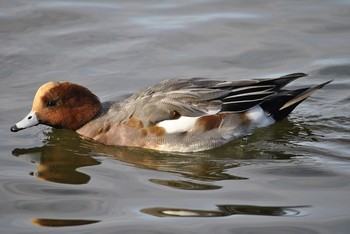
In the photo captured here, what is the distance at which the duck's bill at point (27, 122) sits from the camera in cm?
728

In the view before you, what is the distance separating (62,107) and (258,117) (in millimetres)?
1815

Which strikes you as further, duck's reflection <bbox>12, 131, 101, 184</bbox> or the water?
duck's reflection <bbox>12, 131, 101, 184</bbox>

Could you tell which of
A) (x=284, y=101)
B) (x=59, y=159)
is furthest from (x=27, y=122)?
(x=284, y=101)

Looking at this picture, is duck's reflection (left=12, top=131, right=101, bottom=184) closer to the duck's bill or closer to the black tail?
the duck's bill

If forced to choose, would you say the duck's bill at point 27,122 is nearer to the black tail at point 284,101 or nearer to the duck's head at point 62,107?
the duck's head at point 62,107

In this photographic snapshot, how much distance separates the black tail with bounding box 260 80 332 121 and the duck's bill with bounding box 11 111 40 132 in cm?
209

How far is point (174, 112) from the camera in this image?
23.4ft

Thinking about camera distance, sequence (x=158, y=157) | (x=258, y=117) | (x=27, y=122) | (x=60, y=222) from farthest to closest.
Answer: (x=258, y=117) < (x=27, y=122) < (x=158, y=157) < (x=60, y=222)

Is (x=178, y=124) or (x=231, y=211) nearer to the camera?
(x=231, y=211)

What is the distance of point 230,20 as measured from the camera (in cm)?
1014

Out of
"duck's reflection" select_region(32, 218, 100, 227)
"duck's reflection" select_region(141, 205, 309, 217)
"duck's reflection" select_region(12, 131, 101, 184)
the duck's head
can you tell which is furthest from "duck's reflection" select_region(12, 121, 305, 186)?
"duck's reflection" select_region(32, 218, 100, 227)

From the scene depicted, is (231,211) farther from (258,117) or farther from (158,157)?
(258,117)

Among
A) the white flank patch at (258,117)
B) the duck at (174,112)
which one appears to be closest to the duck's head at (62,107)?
the duck at (174,112)

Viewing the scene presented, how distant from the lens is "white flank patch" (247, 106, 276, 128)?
7414 millimetres
